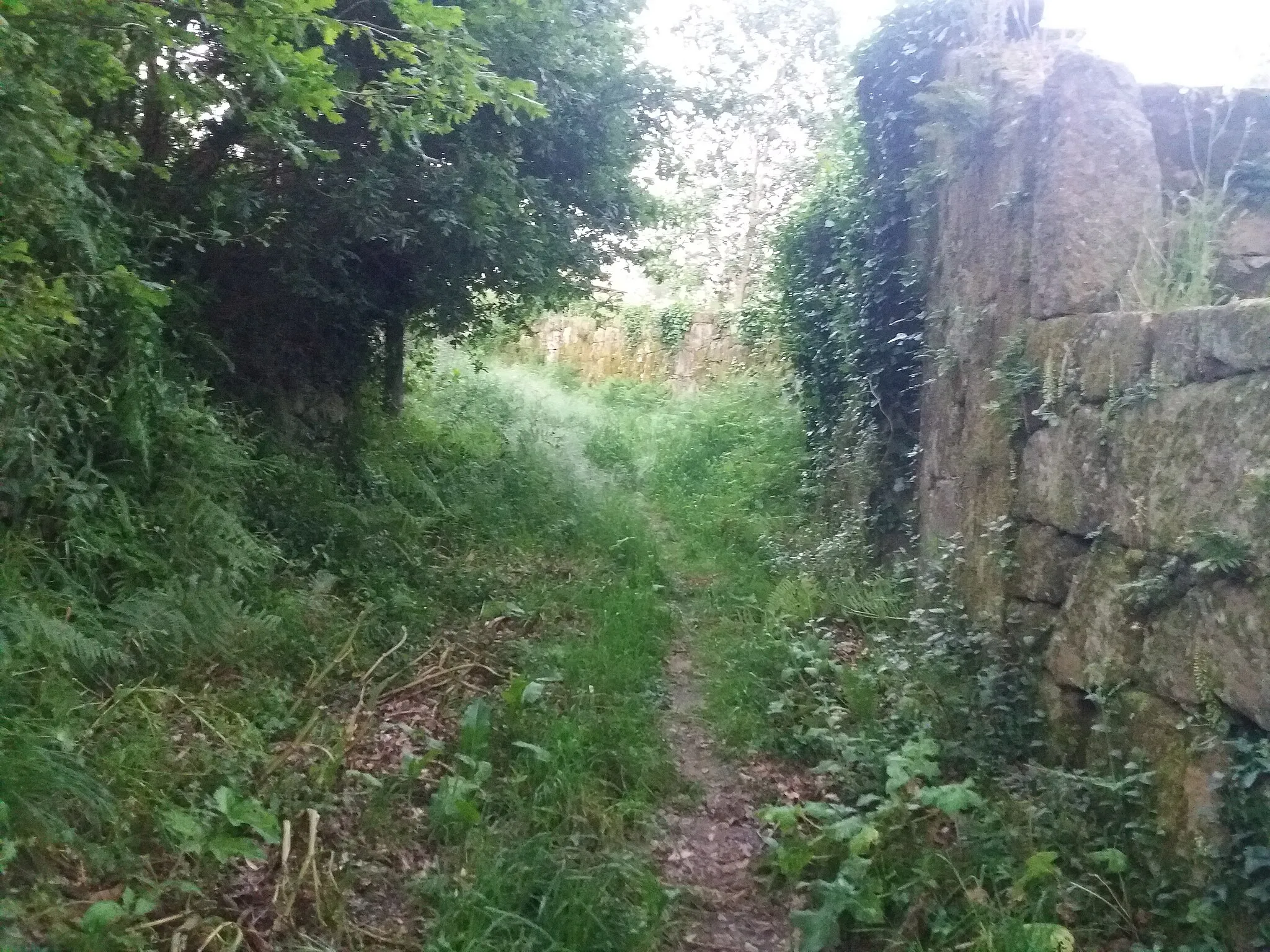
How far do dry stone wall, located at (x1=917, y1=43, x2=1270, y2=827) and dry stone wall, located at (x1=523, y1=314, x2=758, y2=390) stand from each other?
769cm

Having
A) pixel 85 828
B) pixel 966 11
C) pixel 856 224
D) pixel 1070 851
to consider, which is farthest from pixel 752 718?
pixel 966 11

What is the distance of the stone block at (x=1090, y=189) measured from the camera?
4.15 meters

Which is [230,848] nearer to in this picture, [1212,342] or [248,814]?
[248,814]

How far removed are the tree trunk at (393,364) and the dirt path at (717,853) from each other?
4.55 meters

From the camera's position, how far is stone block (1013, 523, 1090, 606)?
389 cm

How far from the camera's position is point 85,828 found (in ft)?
9.55

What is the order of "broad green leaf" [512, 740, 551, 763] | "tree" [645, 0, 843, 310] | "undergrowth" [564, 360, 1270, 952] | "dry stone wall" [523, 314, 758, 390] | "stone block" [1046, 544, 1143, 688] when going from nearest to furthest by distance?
"undergrowth" [564, 360, 1270, 952]
"stone block" [1046, 544, 1143, 688]
"broad green leaf" [512, 740, 551, 763]
"dry stone wall" [523, 314, 758, 390]
"tree" [645, 0, 843, 310]

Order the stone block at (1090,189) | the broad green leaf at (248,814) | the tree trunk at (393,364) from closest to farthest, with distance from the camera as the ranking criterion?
the broad green leaf at (248,814)
the stone block at (1090,189)
the tree trunk at (393,364)

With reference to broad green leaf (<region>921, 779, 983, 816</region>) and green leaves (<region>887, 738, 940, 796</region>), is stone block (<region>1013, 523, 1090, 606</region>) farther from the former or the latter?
broad green leaf (<region>921, 779, 983, 816</region>)

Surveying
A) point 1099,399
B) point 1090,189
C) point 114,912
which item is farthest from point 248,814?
point 1090,189

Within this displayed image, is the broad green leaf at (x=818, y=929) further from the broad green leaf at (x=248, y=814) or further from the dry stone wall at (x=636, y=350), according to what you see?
the dry stone wall at (x=636, y=350)

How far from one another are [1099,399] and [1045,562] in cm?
74

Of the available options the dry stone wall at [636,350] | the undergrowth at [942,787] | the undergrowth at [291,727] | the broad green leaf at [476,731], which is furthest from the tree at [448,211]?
the dry stone wall at [636,350]

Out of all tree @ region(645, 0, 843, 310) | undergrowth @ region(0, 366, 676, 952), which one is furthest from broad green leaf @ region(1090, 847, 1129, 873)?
tree @ region(645, 0, 843, 310)
